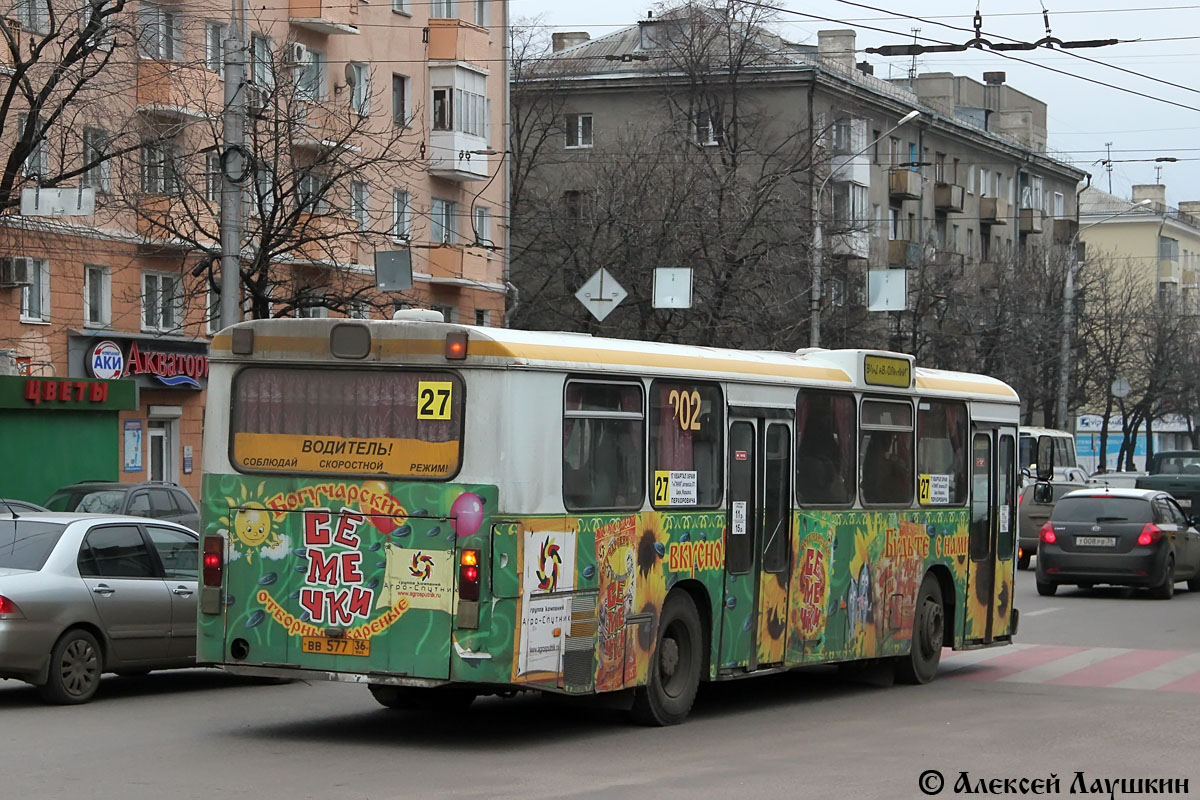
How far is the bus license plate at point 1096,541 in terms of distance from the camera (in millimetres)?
25594

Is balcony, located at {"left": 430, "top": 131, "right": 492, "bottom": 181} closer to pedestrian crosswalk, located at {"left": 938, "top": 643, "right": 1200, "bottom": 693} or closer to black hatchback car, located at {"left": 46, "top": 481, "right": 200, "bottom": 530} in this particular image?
black hatchback car, located at {"left": 46, "top": 481, "right": 200, "bottom": 530}

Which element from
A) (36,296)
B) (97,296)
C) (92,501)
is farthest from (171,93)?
(92,501)

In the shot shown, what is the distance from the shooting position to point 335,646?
10828 mm

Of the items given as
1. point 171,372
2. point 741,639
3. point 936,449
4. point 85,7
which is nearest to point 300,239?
point 85,7

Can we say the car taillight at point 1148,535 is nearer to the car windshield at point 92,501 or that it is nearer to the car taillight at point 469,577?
the car windshield at point 92,501

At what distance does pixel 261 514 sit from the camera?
11.2m

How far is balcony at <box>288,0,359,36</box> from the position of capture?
1567 inches

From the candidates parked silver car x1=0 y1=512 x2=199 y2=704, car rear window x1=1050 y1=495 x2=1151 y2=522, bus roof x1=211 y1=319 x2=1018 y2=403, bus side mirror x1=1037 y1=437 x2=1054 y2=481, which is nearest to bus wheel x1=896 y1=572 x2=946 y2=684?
bus side mirror x1=1037 y1=437 x2=1054 y2=481

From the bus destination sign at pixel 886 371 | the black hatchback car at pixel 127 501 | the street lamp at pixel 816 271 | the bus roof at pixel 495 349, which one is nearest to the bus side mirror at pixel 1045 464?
the bus destination sign at pixel 886 371

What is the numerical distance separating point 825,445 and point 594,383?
125 inches

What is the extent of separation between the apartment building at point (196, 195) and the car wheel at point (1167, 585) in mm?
11673

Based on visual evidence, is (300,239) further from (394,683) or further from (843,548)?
(394,683)

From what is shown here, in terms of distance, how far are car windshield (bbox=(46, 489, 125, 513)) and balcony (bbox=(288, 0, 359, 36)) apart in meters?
18.6

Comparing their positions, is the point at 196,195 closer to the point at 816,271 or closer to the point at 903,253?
the point at 816,271
